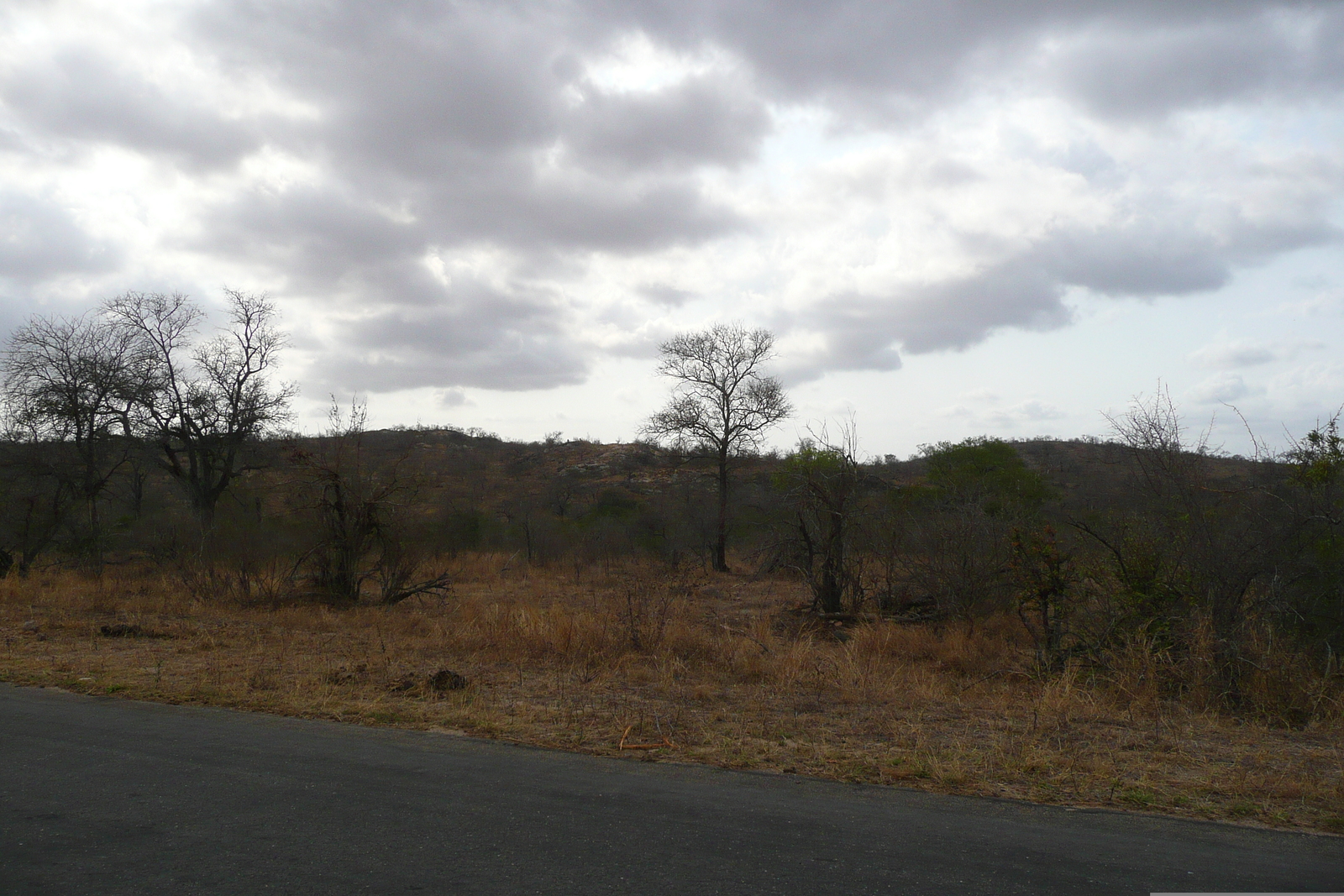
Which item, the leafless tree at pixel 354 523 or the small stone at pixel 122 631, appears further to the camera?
the leafless tree at pixel 354 523

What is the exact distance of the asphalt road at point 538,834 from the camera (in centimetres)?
388

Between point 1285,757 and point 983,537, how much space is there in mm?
9531

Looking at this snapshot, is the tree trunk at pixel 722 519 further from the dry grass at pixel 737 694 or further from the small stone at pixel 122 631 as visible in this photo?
the small stone at pixel 122 631

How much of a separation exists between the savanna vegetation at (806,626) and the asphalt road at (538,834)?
71cm

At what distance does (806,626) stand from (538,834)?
12.2m

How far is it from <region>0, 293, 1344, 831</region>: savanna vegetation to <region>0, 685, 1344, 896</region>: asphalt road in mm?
707

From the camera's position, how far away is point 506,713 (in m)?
7.78

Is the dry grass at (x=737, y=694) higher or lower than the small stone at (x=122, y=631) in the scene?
higher

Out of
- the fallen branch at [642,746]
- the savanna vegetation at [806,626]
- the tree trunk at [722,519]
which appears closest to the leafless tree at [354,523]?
the savanna vegetation at [806,626]

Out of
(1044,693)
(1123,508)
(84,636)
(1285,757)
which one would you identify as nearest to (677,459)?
(1123,508)

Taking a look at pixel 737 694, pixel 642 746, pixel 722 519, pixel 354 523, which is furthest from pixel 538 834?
pixel 722 519

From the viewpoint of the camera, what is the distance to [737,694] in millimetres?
8977

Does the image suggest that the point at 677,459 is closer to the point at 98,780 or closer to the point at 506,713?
the point at 506,713

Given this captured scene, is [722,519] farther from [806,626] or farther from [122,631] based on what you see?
[122,631]
